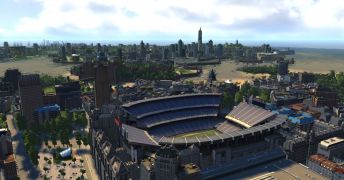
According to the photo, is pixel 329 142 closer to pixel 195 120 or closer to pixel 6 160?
pixel 195 120

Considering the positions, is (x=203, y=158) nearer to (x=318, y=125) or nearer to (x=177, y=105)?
(x=177, y=105)

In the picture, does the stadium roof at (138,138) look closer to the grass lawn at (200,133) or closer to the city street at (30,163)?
the city street at (30,163)

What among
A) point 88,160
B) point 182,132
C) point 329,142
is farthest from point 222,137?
point 88,160

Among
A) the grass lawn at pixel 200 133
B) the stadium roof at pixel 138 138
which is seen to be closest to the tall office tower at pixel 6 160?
the stadium roof at pixel 138 138

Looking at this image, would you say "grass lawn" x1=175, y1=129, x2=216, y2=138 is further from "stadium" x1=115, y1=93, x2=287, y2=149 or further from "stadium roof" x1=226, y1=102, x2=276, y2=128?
"stadium roof" x1=226, y1=102, x2=276, y2=128

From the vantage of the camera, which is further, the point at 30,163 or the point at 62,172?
the point at 30,163
